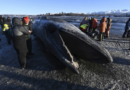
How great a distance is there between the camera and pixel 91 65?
3672 millimetres

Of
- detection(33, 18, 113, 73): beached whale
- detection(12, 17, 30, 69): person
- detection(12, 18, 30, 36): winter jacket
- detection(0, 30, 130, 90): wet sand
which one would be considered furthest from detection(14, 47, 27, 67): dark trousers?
detection(33, 18, 113, 73): beached whale

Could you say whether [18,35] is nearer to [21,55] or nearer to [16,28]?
[16,28]

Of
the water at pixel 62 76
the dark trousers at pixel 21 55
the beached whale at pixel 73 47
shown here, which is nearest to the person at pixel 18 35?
the dark trousers at pixel 21 55

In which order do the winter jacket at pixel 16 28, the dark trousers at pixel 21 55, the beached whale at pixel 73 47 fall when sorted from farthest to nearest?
the dark trousers at pixel 21 55
the winter jacket at pixel 16 28
the beached whale at pixel 73 47

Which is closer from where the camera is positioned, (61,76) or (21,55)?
(61,76)

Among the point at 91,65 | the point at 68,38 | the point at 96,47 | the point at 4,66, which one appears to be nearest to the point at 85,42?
the point at 96,47

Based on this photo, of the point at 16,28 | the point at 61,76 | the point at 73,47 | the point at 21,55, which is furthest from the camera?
the point at 73,47

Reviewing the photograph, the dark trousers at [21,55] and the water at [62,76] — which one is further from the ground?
the dark trousers at [21,55]

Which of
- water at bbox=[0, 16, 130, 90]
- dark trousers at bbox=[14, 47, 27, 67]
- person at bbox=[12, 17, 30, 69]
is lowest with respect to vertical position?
water at bbox=[0, 16, 130, 90]

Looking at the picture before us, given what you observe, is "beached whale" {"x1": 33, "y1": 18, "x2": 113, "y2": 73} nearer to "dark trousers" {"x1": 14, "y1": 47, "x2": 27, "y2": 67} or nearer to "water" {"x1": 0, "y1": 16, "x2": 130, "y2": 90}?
"water" {"x1": 0, "y1": 16, "x2": 130, "y2": 90}

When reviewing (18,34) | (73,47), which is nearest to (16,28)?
(18,34)

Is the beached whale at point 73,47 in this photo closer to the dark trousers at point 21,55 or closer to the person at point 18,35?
the person at point 18,35

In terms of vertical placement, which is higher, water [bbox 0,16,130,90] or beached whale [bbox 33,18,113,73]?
beached whale [bbox 33,18,113,73]

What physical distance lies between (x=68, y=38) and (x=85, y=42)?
0.79 m
